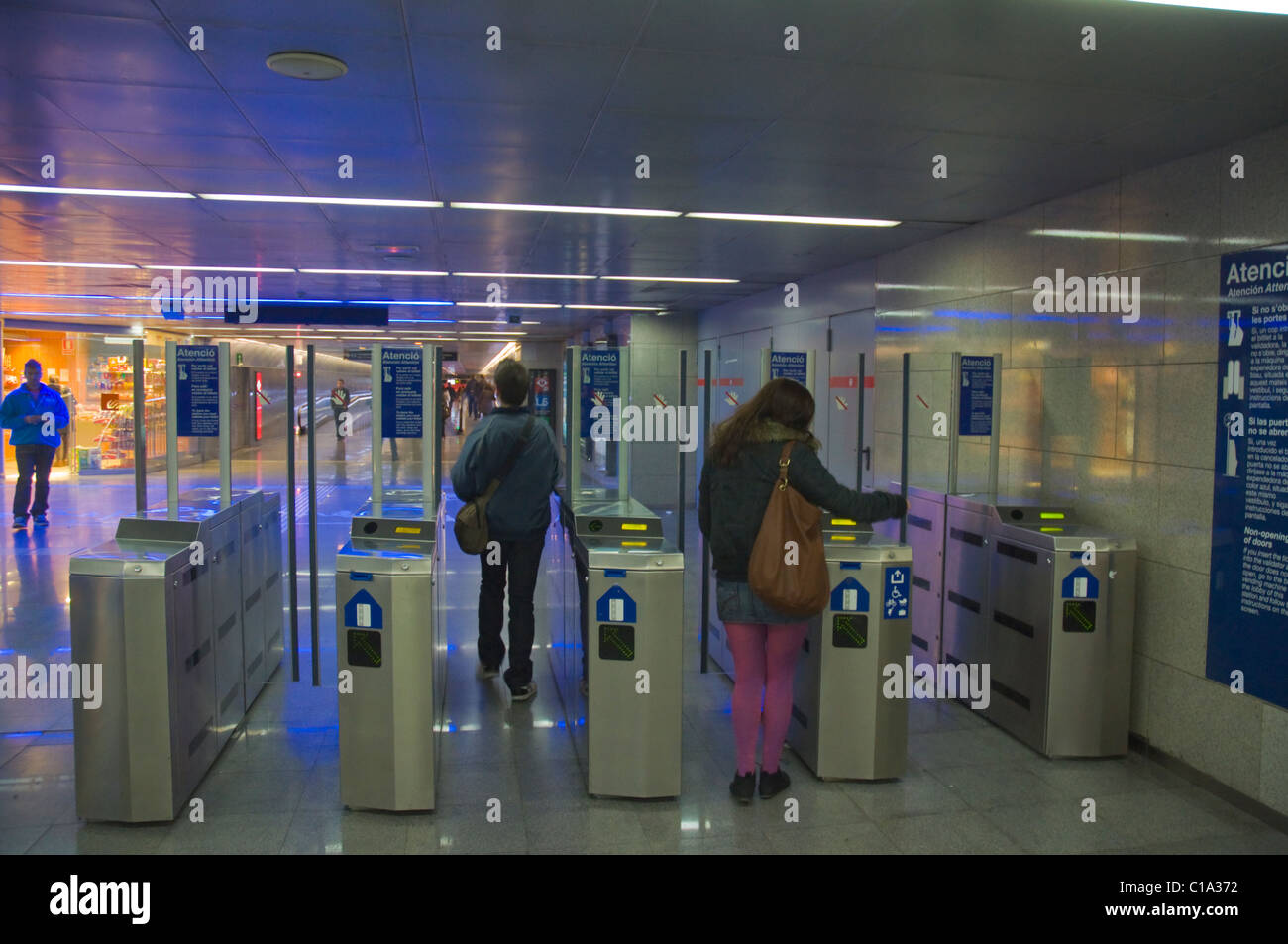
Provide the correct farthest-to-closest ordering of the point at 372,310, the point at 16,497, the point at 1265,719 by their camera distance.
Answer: the point at 372,310, the point at 16,497, the point at 1265,719

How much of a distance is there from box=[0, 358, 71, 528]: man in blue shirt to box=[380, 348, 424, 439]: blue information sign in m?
7.89

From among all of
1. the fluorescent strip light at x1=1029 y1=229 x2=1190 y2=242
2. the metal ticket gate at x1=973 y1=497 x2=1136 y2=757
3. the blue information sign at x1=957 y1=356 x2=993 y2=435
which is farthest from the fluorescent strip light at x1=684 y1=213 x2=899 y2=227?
the metal ticket gate at x1=973 y1=497 x2=1136 y2=757

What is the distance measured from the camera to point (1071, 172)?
4.19 m

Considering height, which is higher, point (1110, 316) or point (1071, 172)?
point (1071, 172)

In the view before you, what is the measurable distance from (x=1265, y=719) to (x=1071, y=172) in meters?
2.50

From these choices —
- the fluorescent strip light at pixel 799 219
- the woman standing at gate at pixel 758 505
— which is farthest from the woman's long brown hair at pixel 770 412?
the fluorescent strip light at pixel 799 219

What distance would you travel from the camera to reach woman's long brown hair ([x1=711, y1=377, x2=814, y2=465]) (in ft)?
10.8

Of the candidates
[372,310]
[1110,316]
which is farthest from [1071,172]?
[372,310]

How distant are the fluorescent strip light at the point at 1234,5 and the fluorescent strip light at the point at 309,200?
383 cm

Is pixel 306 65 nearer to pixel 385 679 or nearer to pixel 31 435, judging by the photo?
pixel 385 679

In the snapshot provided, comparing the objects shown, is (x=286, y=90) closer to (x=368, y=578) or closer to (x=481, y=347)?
(x=368, y=578)

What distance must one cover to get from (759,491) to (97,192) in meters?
4.26

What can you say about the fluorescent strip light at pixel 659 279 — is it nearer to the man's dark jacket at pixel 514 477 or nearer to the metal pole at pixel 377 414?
the man's dark jacket at pixel 514 477

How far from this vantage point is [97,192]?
16.6 ft
